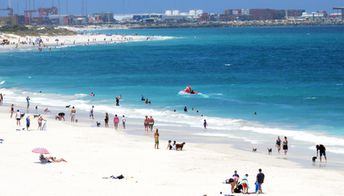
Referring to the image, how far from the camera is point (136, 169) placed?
26.0 meters

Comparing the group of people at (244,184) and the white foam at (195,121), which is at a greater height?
the group of people at (244,184)

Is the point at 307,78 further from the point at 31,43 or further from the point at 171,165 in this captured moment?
the point at 31,43

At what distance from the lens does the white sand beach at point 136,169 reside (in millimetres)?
22594

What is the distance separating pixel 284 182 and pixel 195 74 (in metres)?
55.0

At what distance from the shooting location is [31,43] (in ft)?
506

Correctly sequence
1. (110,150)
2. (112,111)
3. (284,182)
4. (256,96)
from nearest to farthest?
(284,182) → (110,150) → (112,111) → (256,96)

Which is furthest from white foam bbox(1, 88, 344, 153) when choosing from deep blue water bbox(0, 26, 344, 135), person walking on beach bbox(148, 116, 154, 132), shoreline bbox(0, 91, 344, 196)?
shoreline bbox(0, 91, 344, 196)

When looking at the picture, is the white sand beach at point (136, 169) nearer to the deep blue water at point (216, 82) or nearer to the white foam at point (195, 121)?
the white foam at point (195, 121)

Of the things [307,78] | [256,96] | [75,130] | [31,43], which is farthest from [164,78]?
[31,43]

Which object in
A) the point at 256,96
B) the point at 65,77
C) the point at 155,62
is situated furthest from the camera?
the point at 155,62

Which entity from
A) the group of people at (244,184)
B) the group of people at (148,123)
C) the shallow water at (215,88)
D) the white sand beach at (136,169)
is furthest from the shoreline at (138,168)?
the shallow water at (215,88)

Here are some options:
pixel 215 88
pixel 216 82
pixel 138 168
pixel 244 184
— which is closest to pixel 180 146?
pixel 138 168

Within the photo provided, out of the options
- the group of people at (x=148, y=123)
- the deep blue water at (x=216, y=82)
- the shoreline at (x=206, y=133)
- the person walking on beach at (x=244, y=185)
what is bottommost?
the deep blue water at (x=216, y=82)

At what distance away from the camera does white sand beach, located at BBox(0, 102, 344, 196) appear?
74.1 ft
